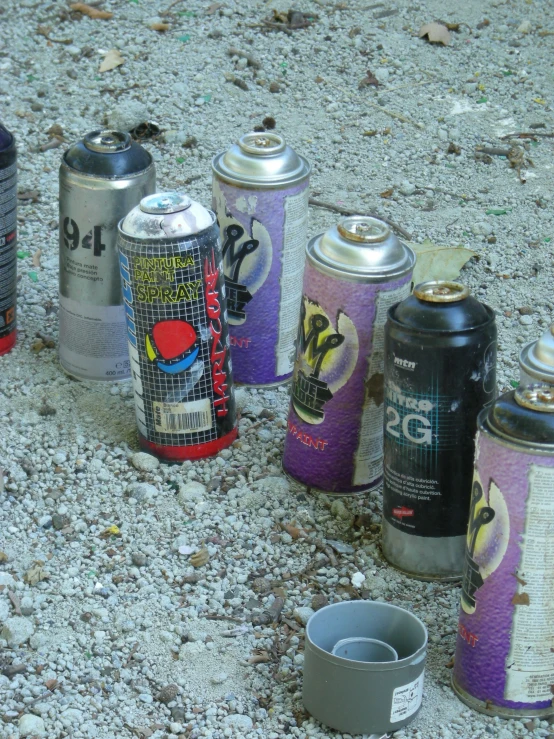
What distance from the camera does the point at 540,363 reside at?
2.40 meters

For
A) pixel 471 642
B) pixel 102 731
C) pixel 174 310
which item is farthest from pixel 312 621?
pixel 174 310

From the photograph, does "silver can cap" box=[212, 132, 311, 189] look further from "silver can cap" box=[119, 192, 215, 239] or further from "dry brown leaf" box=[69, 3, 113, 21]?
"dry brown leaf" box=[69, 3, 113, 21]

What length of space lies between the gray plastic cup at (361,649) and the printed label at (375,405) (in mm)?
634

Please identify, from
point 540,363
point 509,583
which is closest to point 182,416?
point 540,363

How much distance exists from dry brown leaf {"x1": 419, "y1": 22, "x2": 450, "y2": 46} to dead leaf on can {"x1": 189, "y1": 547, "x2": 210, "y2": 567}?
3.64 meters

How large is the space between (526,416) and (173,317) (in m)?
1.08

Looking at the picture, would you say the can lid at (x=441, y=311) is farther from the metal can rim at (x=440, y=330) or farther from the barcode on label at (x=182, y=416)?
the barcode on label at (x=182, y=416)

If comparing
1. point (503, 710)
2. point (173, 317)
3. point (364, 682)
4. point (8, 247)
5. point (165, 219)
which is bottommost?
point (503, 710)

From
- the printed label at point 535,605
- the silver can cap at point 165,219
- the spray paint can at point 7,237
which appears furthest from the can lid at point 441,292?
the spray paint can at point 7,237

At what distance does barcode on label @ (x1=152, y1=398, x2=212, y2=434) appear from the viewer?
290 centimetres

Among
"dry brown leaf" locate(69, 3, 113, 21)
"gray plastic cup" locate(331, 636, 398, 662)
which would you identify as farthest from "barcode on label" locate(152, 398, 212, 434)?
"dry brown leaf" locate(69, 3, 113, 21)

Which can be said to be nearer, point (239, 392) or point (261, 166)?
point (261, 166)

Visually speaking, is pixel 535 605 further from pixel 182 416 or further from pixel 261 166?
pixel 261 166

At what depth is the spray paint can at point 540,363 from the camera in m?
2.38
